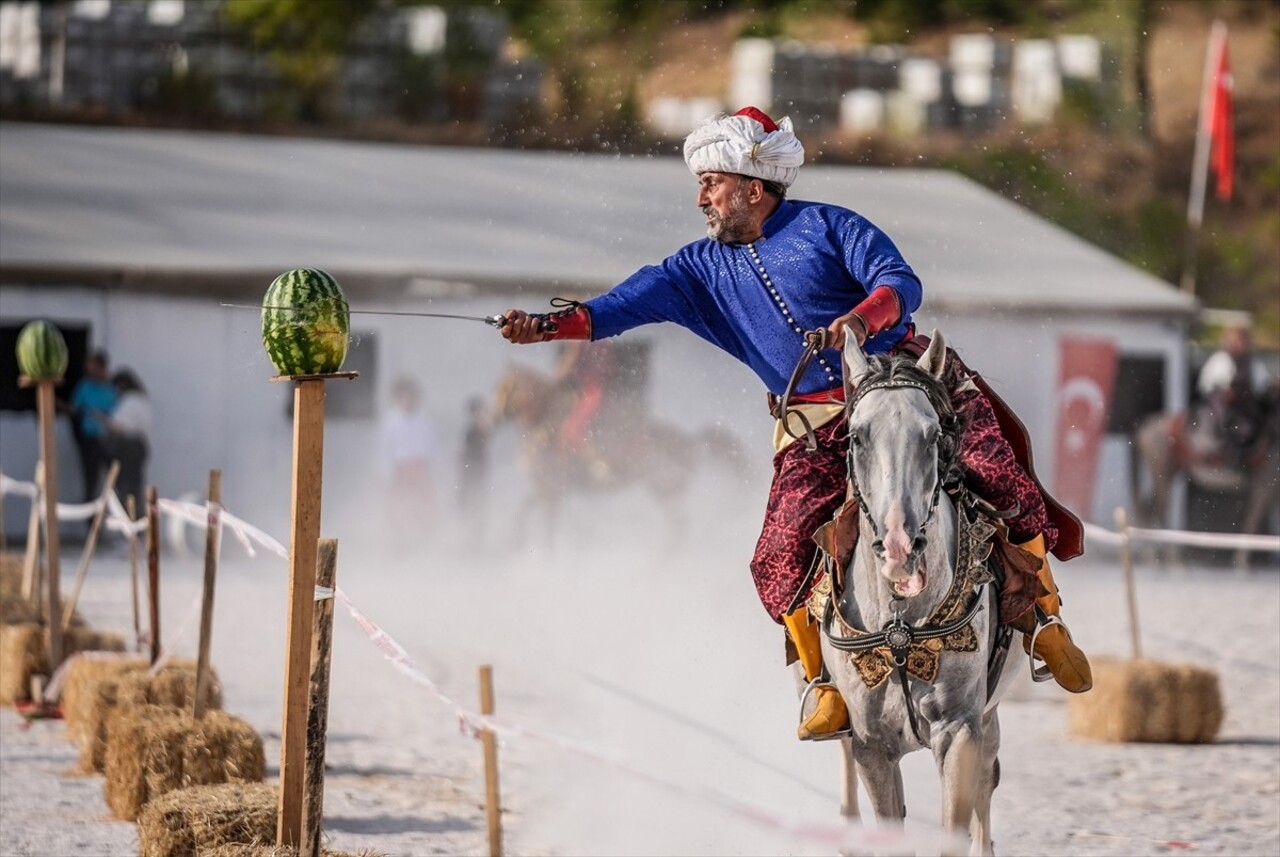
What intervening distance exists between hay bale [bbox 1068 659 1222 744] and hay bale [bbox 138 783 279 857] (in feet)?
17.7

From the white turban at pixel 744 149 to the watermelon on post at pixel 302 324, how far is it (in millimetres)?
1226

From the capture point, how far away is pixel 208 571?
796 centimetres

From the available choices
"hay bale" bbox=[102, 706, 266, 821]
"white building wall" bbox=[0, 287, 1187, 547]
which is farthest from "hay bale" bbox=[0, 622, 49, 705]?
"white building wall" bbox=[0, 287, 1187, 547]

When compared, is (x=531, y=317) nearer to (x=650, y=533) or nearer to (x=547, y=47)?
(x=650, y=533)

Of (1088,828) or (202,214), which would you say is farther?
(202,214)

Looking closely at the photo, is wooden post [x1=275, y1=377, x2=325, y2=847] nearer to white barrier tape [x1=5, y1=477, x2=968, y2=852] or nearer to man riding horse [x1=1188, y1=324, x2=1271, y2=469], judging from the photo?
white barrier tape [x1=5, y1=477, x2=968, y2=852]

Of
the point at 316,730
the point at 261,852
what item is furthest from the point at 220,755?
the point at 316,730

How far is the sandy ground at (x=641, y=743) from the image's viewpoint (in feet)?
25.4

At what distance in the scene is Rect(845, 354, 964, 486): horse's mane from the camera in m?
5.13

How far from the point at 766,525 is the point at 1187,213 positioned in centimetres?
4168

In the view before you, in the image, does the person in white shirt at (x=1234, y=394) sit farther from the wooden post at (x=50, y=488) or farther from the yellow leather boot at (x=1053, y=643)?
the yellow leather boot at (x=1053, y=643)

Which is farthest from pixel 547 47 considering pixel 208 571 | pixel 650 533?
pixel 208 571

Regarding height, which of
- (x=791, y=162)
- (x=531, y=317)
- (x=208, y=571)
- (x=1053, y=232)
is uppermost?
(x=1053, y=232)

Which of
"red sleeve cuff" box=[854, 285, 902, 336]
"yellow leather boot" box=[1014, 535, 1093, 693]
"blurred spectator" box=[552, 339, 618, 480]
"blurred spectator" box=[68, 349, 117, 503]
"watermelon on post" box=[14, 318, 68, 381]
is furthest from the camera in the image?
"blurred spectator" box=[68, 349, 117, 503]
